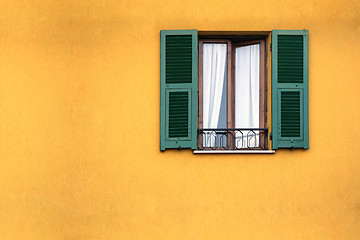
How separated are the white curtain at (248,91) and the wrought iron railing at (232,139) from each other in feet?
0.04

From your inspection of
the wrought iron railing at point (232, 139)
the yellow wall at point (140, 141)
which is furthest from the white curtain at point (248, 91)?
the yellow wall at point (140, 141)

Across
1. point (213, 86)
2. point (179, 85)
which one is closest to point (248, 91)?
point (213, 86)

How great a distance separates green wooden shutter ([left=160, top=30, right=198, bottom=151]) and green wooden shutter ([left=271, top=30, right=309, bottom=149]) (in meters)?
1.03

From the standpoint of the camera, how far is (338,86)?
5.77m

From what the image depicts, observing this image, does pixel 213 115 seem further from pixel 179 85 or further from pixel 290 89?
pixel 290 89

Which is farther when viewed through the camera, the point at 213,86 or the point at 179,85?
the point at 213,86

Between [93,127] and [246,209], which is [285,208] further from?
[93,127]

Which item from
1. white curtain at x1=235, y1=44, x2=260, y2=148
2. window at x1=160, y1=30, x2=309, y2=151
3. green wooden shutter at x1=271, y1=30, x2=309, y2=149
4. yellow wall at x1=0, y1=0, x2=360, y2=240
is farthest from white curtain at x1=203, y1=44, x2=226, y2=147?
green wooden shutter at x1=271, y1=30, x2=309, y2=149

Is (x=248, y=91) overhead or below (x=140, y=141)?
overhead

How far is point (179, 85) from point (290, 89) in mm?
1425

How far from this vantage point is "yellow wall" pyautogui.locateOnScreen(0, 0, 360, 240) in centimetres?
571

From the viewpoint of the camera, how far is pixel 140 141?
5734mm

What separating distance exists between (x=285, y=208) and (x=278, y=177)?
0.40m

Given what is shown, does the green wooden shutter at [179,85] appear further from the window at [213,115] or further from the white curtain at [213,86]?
the white curtain at [213,86]
